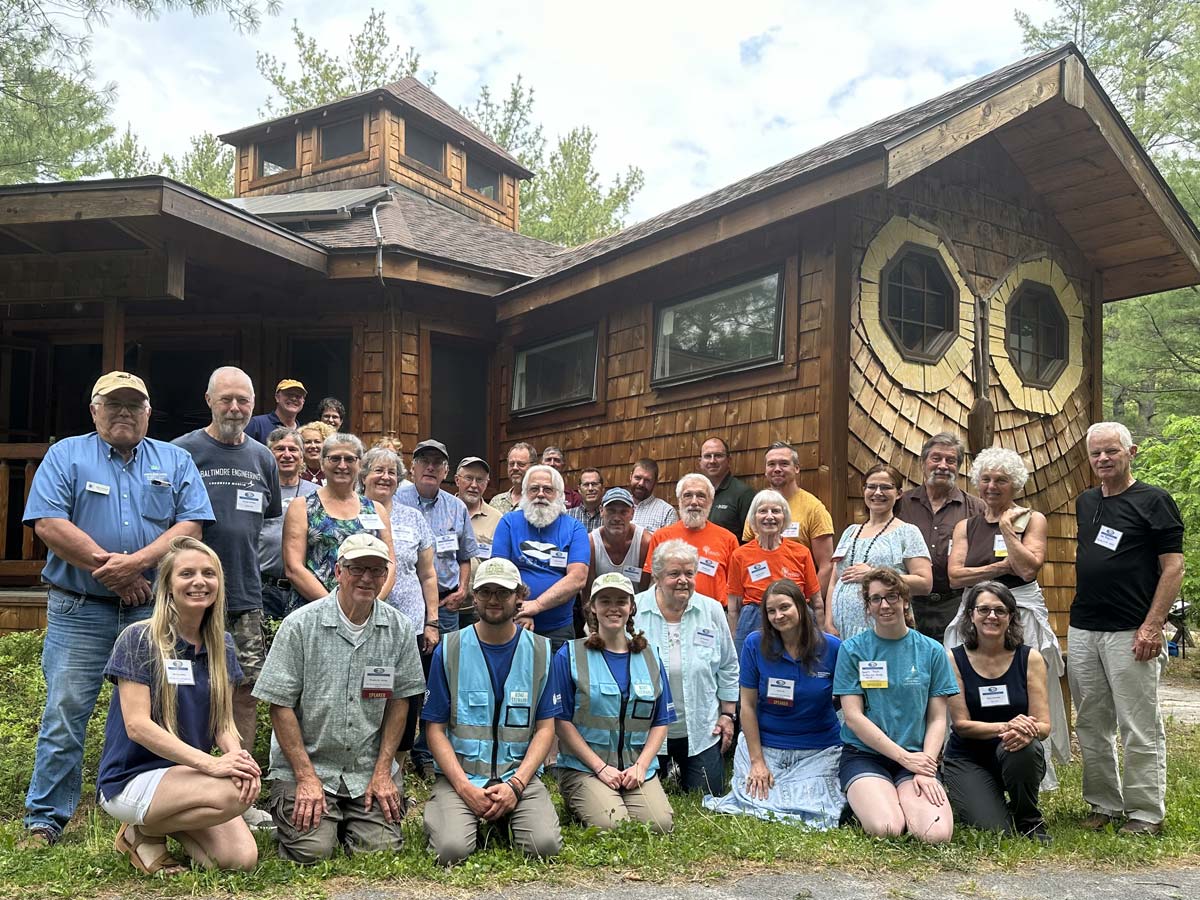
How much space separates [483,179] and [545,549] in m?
10.9

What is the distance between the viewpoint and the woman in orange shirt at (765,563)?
536 centimetres

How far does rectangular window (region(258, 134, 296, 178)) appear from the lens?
14320 mm

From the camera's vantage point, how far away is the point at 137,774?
11.8ft

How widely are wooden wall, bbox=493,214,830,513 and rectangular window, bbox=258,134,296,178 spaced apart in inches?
247

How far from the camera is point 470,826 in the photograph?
12.7 feet

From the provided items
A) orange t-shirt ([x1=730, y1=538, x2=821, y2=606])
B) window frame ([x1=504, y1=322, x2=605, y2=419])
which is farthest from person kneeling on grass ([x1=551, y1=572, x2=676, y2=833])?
window frame ([x1=504, y1=322, x2=605, y2=419])

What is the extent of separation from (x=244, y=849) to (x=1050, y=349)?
7.18 m

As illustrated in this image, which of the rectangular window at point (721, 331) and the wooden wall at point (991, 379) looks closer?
the wooden wall at point (991, 379)

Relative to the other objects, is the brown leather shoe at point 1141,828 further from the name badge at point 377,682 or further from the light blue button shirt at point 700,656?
the name badge at point 377,682

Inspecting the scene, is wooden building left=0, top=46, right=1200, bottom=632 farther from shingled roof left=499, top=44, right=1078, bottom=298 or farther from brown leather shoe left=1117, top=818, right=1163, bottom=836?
brown leather shoe left=1117, top=818, right=1163, bottom=836

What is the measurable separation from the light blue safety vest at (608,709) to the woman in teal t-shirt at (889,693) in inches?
34.8

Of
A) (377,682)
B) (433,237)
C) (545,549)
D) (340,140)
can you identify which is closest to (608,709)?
(377,682)

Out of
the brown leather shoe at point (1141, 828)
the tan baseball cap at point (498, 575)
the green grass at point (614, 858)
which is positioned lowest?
the brown leather shoe at point (1141, 828)

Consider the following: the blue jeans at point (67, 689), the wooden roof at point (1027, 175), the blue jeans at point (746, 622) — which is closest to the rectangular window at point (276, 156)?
the wooden roof at point (1027, 175)
